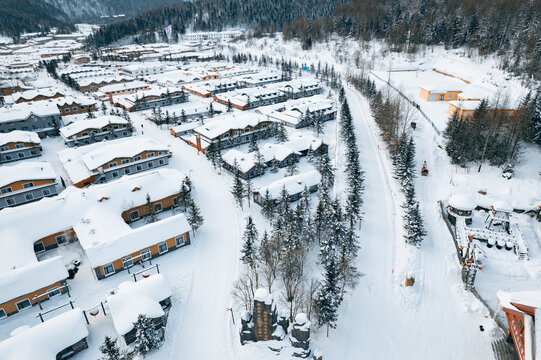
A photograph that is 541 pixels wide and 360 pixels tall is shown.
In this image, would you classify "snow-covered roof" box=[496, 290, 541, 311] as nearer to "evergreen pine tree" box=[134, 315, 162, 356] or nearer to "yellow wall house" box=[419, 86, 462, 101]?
"evergreen pine tree" box=[134, 315, 162, 356]

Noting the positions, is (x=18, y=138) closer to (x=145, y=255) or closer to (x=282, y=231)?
(x=145, y=255)

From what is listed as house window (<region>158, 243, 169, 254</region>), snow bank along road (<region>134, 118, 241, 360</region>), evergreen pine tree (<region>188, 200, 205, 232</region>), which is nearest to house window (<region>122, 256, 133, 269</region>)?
house window (<region>158, 243, 169, 254</region>)

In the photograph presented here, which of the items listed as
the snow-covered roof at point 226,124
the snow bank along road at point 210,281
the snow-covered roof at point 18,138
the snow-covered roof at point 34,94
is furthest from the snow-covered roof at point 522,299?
the snow-covered roof at point 34,94

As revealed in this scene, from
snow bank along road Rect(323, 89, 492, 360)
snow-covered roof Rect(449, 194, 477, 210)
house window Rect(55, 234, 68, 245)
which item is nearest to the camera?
snow bank along road Rect(323, 89, 492, 360)

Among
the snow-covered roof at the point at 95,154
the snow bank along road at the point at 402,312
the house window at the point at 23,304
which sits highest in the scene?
the snow-covered roof at the point at 95,154

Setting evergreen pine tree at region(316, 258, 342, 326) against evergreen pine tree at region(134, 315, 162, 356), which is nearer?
evergreen pine tree at region(134, 315, 162, 356)

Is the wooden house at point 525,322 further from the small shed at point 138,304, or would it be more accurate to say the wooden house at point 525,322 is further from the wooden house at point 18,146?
the wooden house at point 18,146
